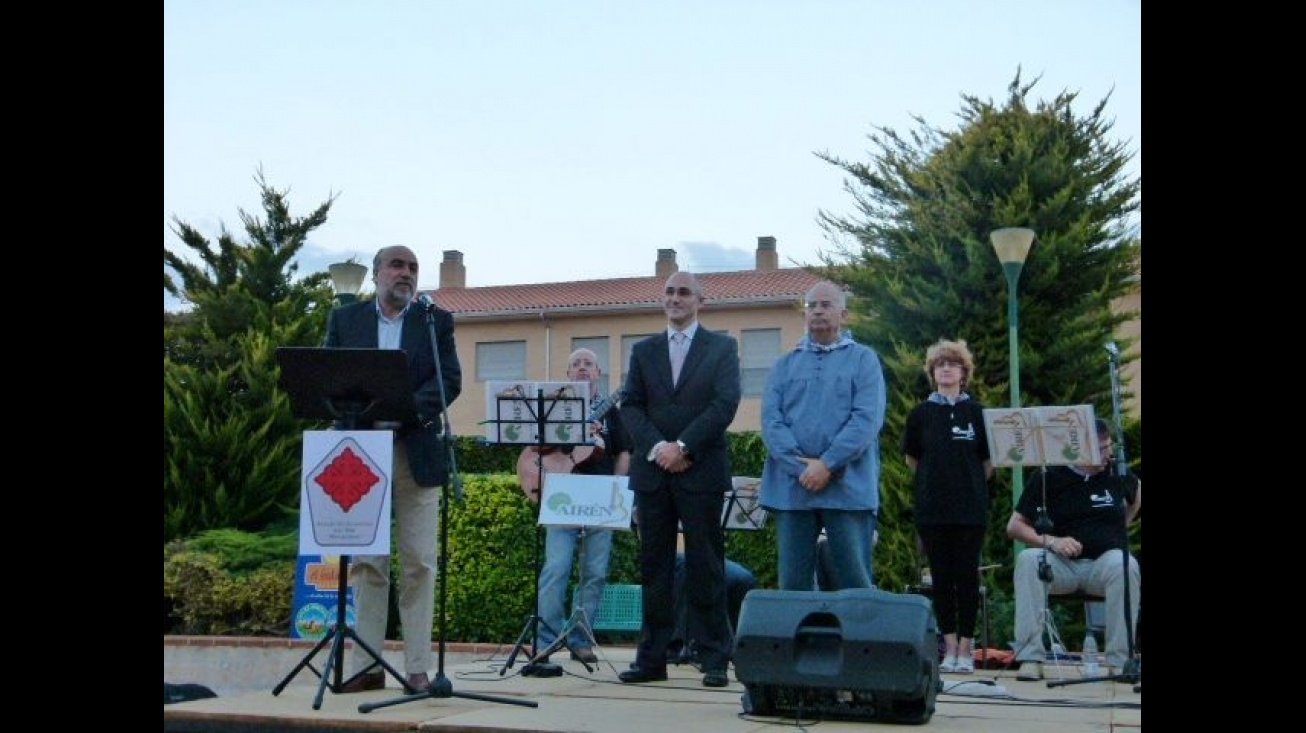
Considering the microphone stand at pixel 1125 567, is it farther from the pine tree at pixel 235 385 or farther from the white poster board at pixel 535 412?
the pine tree at pixel 235 385

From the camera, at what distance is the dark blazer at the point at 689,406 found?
7133 mm

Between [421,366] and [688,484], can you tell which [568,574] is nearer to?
[688,484]

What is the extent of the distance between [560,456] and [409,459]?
2.92m

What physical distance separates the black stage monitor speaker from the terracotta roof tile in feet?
95.6

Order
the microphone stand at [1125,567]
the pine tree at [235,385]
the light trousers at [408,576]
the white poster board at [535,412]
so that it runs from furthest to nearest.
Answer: the pine tree at [235,385]
the white poster board at [535,412]
the microphone stand at [1125,567]
the light trousers at [408,576]

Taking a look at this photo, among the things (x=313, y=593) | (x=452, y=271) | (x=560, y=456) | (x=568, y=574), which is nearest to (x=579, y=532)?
(x=568, y=574)

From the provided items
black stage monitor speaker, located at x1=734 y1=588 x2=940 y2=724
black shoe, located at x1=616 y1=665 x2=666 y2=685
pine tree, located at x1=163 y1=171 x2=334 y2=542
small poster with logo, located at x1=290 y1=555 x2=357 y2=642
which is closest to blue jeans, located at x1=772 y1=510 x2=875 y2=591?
black shoe, located at x1=616 y1=665 x2=666 y2=685

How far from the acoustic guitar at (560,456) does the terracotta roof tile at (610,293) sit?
25714 millimetres

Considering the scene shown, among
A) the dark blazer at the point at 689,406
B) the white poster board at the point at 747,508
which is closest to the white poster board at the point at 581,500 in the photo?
the white poster board at the point at 747,508

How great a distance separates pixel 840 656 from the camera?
569cm

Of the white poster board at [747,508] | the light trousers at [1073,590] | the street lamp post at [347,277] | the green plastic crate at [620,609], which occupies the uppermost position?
the street lamp post at [347,277]

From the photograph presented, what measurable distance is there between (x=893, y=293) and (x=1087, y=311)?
2.02 meters
